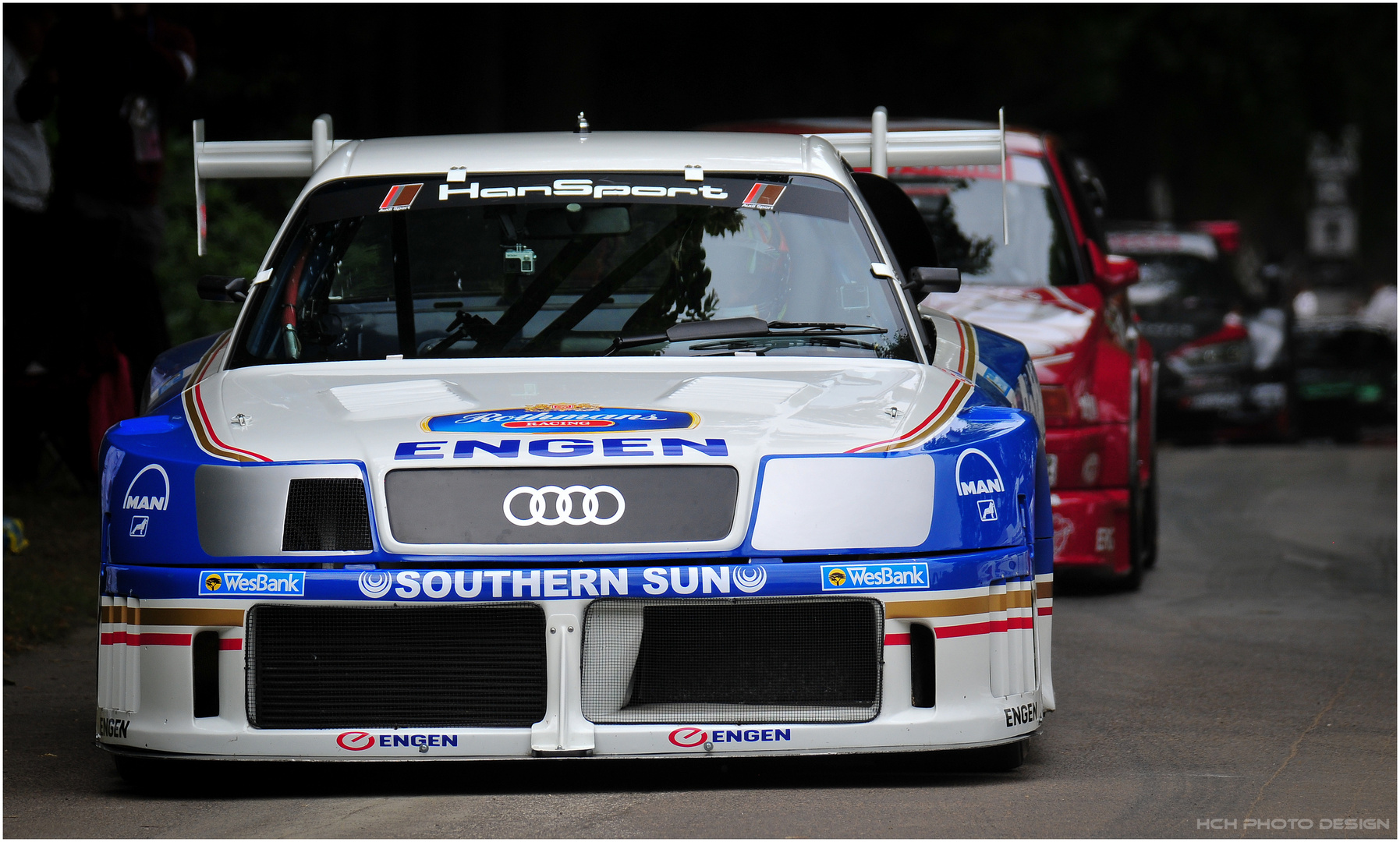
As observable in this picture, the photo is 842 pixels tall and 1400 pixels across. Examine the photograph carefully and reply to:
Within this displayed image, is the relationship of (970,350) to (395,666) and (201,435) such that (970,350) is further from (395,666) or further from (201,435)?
(201,435)

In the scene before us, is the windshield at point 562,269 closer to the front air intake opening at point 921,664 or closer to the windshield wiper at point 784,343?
the windshield wiper at point 784,343

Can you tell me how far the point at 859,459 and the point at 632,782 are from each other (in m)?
0.94

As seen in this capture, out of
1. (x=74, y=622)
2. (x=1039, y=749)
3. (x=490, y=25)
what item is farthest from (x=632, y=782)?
(x=490, y=25)

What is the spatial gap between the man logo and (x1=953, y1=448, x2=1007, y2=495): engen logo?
50.0 inches

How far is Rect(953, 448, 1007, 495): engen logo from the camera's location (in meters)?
4.43

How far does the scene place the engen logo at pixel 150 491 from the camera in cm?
443

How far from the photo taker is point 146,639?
4.43 metres

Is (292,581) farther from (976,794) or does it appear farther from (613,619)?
(976,794)

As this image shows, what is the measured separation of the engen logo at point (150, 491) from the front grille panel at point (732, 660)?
0.99 m

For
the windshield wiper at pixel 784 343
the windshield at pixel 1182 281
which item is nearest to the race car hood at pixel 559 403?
the windshield wiper at pixel 784 343

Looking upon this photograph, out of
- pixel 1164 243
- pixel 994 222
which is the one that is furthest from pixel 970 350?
pixel 1164 243

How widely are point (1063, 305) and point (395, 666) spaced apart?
4370 mm

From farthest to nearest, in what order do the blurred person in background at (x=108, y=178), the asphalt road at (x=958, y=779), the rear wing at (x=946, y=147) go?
the blurred person in background at (x=108, y=178) < the rear wing at (x=946, y=147) < the asphalt road at (x=958, y=779)

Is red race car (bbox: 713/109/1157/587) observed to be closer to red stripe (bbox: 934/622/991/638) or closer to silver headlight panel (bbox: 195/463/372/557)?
red stripe (bbox: 934/622/991/638)
